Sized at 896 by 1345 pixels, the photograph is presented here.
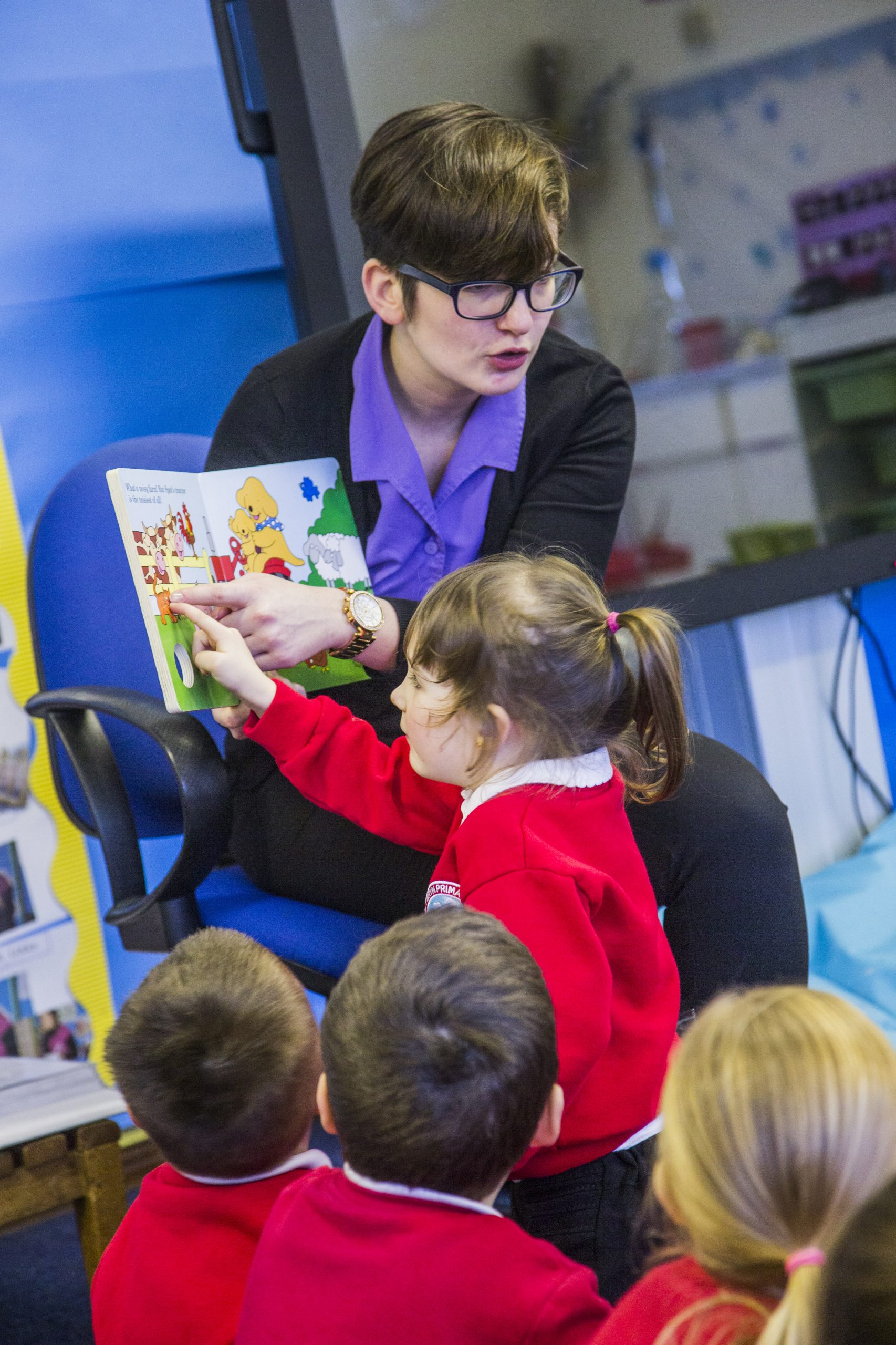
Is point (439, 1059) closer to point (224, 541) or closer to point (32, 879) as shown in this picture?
point (224, 541)

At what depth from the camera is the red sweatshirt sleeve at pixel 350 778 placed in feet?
4.13

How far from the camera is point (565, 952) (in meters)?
1.03

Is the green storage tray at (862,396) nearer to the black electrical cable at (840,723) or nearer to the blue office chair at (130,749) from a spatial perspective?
the black electrical cable at (840,723)

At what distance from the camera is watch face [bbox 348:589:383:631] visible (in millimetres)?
1321

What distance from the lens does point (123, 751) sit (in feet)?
5.10

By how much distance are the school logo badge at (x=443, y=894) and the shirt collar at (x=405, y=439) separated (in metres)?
0.47

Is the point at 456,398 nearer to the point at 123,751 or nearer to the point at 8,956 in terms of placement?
the point at 123,751

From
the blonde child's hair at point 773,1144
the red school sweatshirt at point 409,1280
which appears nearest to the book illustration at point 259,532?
the red school sweatshirt at point 409,1280

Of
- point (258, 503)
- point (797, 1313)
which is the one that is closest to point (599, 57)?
point (258, 503)

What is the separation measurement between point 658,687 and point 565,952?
0.28m

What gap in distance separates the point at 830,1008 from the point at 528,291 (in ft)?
2.76

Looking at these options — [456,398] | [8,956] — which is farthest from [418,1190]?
[8,956]

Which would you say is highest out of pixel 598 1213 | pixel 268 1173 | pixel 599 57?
pixel 599 57

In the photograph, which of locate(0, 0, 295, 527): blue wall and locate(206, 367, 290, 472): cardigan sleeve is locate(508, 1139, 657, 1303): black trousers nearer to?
locate(206, 367, 290, 472): cardigan sleeve
